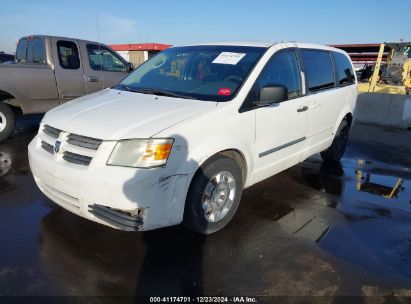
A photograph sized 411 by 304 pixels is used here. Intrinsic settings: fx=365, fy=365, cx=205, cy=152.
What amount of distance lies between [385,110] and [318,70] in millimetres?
6507

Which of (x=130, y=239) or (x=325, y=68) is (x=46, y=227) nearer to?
(x=130, y=239)

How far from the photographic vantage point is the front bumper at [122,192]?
9.23ft

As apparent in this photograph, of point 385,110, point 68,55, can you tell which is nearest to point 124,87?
point 68,55

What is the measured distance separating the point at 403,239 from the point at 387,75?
741 inches

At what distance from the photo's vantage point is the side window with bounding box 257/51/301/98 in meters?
3.90

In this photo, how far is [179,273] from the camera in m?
2.93

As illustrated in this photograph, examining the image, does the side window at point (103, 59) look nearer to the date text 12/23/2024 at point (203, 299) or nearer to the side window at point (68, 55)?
the side window at point (68, 55)

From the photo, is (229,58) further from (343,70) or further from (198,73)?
(343,70)

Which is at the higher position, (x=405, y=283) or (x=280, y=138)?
(x=280, y=138)

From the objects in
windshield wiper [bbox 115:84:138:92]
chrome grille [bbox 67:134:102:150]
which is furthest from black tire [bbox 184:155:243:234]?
windshield wiper [bbox 115:84:138:92]

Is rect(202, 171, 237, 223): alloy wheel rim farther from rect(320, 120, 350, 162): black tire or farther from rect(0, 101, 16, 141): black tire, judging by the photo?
rect(0, 101, 16, 141): black tire

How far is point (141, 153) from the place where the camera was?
114 inches

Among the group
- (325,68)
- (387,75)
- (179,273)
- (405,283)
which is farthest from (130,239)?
(387,75)

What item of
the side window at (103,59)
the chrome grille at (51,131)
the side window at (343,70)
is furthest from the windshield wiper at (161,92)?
the side window at (103,59)
